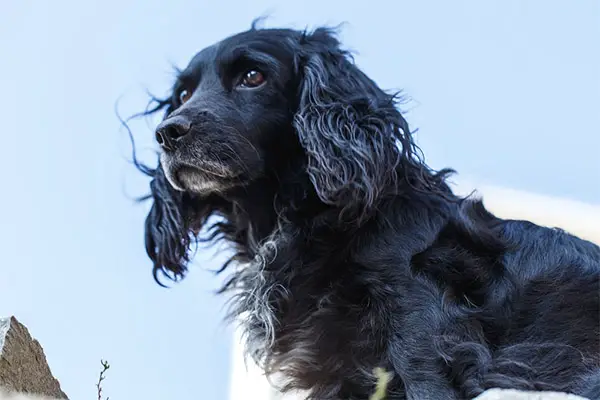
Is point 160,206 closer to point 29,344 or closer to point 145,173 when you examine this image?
point 145,173

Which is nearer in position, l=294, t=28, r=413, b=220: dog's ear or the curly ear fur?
l=294, t=28, r=413, b=220: dog's ear

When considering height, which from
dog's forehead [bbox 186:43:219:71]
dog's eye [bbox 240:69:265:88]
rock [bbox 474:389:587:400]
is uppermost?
dog's forehead [bbox 186:43:219:71]

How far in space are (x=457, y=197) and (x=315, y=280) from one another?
0.63 meters

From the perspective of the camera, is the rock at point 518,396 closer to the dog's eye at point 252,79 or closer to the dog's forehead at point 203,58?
the dog's eye at point 252,79

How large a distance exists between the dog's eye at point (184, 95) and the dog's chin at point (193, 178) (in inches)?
16.9

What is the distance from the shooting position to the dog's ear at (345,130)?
2.93m

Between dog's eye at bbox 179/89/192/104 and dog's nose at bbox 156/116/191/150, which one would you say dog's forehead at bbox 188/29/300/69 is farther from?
dog's nose at bbox 156/116/191/150

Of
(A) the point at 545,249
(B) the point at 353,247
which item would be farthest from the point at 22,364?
(A) the point at 545,249

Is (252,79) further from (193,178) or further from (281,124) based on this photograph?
(193,178)

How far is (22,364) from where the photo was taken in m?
2.12

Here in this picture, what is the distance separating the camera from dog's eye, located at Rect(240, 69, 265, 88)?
312 centimetres

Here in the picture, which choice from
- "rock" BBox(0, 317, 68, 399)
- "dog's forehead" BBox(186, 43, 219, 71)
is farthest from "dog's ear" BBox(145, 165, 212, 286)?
"rock" BBox(0, 317, 68, 399)

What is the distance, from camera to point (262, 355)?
3.00 metres

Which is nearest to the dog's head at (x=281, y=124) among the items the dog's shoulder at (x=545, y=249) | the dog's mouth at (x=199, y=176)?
the dog's mouth at (x=199, y=176)
